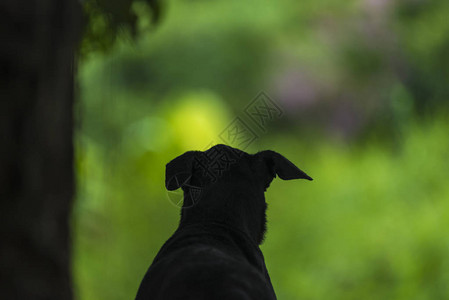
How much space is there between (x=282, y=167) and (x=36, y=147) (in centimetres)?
162

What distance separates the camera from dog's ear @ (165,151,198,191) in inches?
115

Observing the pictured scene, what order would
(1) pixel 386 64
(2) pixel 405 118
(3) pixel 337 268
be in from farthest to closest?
1. (1) pixel 386 64
2. (2) pixel 405 118
3. (3) pixel 337 268

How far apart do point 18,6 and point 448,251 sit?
7.83 metres

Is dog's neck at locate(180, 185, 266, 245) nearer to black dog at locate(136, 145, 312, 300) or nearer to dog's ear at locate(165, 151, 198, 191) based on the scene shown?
black dog at locate(136, 145, 312, 300)

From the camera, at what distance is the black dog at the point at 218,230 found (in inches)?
86.1

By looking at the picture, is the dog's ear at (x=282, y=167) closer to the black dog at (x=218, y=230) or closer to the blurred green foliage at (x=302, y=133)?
the black dog at (x=218, y=230)

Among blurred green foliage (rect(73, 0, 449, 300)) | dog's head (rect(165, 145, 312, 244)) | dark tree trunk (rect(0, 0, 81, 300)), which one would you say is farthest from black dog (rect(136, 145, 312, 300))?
dark tree trunk (rect(0, 0, 81, 300))

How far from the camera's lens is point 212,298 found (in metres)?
2.09

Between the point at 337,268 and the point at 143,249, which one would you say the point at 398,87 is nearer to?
the point at 337,268

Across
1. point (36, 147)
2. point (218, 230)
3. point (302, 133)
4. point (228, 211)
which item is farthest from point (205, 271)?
point (302, 133)

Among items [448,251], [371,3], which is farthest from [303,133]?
[448,251]

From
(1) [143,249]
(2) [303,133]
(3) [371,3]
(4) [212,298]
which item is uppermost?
(3) [371,3]

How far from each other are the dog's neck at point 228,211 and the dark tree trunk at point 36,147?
133 centimetres

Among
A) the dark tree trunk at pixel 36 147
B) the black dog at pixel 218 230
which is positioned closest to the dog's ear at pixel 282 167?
the black dog at pixel 218 230
